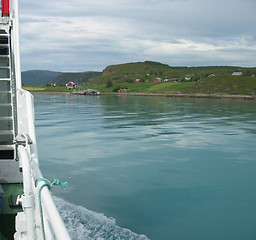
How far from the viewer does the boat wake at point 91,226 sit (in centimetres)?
A: 884

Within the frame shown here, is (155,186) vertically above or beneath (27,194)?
beneath

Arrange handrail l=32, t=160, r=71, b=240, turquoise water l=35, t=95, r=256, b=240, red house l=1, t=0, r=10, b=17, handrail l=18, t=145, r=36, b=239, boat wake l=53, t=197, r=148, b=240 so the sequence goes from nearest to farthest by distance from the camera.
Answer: handrail l=32, t=160, r=71, b=240 < handrail l=18, t=145, r=36, b=239 < boat wake l=53, t=197, r=148, b=240 < turquoise water l=35, t=95, r=256, b=240 < red house l=1, t=0, r=10, b=17

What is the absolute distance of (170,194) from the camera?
508 inches

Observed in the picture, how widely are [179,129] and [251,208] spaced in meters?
20.2

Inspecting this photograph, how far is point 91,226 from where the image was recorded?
9438 mm

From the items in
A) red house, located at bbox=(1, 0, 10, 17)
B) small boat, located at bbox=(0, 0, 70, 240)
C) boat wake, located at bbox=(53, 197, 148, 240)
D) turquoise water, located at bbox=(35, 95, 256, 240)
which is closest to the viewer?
small boat, located at bbox=(0, 0, 70, 240)

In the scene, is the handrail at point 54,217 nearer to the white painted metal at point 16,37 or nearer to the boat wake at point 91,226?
the boat wake at point 91,226

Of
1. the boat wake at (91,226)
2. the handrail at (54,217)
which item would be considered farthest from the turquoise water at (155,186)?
the handrail at (54,217)

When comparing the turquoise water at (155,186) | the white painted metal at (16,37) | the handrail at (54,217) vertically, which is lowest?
the turquoise water at (155,186)

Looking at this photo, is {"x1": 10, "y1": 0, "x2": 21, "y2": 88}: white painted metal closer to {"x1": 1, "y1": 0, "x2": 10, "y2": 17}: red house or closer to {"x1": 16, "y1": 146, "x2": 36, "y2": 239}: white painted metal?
{"x1": 1, "y1": 0, "x2": 10, "y2": 17}: red house

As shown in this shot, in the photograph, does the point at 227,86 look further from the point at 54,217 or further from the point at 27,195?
the point at 54,217

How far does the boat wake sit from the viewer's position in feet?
29.0

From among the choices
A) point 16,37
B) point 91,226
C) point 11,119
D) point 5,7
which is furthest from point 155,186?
point 5,7

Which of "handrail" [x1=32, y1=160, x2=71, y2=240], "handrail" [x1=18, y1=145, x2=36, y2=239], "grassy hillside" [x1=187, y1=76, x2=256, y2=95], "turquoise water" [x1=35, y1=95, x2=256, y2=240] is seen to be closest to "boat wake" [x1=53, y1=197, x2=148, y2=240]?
"turquoise water" [x1=35, y1=95, x2=256, y2=240]
